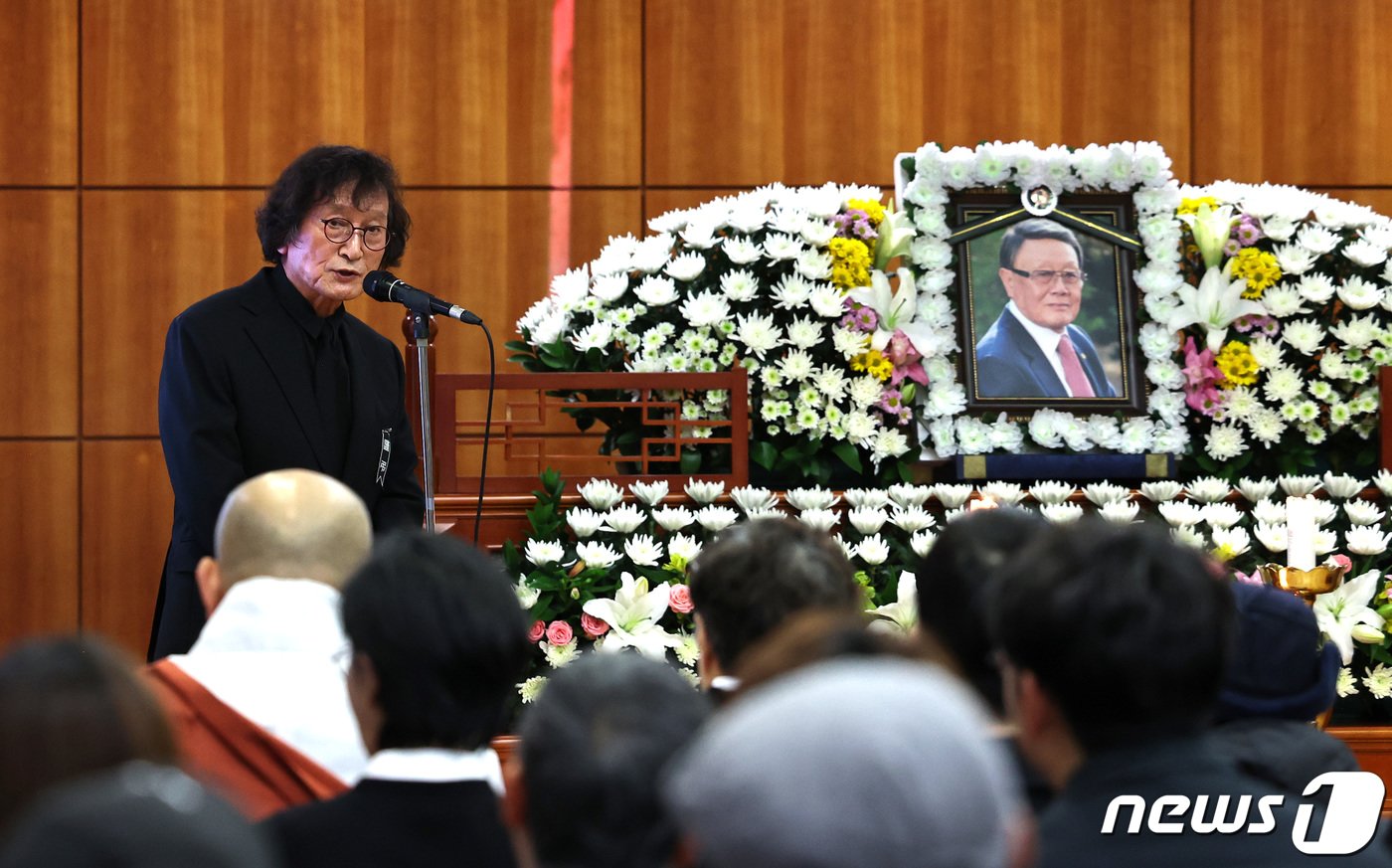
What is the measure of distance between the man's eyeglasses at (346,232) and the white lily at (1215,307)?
1.98m

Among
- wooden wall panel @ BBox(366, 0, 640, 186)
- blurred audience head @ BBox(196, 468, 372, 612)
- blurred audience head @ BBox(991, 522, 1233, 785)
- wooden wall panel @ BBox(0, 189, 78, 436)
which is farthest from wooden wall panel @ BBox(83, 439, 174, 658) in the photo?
blurred audience head @ BBox(991, 522, 1233, 785)

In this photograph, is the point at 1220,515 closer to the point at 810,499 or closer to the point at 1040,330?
the point at 1040,330

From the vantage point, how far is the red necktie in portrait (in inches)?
160

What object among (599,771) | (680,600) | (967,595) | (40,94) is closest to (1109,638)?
(967,595)

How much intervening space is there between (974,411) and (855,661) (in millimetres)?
2922

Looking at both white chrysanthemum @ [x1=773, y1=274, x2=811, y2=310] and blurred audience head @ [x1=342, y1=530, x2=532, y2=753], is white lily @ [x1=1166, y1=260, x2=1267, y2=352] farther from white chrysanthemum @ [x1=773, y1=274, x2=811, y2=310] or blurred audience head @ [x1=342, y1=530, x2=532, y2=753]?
blurred audience head @ [x1=342, y1=530, x2=532, y2=753]

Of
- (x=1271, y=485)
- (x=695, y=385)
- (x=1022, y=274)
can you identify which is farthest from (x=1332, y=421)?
(x=695, y=385)

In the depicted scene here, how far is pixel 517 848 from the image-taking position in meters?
1.44

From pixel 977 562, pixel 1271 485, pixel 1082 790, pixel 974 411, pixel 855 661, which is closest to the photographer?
pixel 855 661

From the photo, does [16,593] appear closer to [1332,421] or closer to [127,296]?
[127,296]

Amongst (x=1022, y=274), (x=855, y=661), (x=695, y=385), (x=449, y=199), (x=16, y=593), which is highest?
(x=449, y=199)

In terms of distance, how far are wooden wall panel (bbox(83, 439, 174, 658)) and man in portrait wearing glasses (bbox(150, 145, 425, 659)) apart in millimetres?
2789

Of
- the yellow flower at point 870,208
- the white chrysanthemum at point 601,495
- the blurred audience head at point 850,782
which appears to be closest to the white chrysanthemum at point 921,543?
the white chrysanthemum at point 601,495

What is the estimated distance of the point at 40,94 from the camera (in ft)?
19.0
